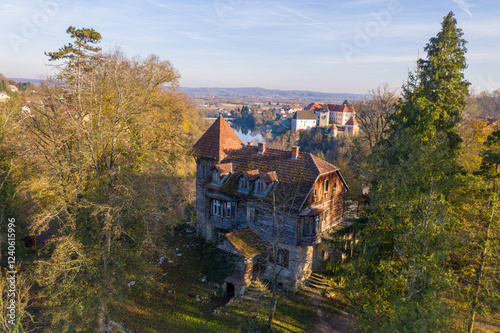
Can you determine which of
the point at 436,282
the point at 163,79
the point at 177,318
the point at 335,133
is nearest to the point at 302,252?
the point at 177,318

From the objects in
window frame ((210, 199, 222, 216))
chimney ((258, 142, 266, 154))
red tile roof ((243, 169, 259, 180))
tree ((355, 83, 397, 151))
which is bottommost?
window frame ((210, 199, 222, 216))

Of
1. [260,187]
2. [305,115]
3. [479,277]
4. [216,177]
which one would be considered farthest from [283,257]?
[305,115]

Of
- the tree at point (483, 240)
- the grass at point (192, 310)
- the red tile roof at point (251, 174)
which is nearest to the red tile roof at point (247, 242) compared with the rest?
the grass at point (192, 310)

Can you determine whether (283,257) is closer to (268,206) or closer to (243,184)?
(268,206)

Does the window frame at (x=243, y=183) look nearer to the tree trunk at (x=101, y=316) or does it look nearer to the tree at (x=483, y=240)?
the tree trunk at (x=101, y=316)

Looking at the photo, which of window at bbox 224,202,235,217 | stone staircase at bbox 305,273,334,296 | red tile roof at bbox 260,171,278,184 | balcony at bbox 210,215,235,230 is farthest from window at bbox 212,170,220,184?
stone staircase at bbox 305,273,334,296

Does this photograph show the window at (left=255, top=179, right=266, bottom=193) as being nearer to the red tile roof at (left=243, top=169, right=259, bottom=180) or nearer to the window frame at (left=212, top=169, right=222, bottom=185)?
the red tile roof at (left=243, top=169, right=259, bottom=180)
